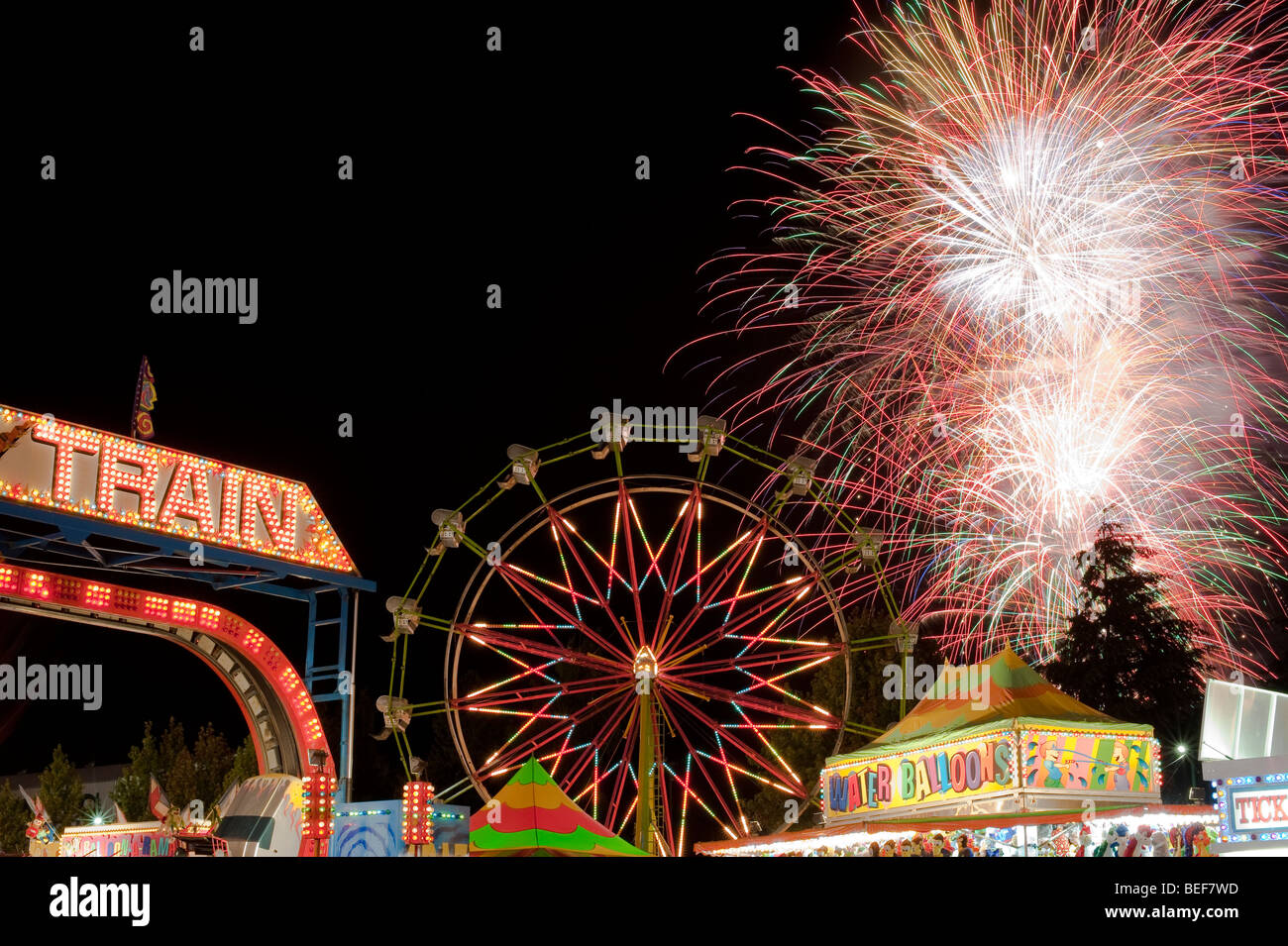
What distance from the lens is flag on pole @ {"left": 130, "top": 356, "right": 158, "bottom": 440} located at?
22453 mm

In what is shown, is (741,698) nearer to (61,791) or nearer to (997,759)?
(997,759)

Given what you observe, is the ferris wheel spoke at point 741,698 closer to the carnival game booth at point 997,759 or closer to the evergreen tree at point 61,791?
the carnival game booth at point 997,759

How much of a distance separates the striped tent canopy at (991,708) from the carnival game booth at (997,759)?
2 cm

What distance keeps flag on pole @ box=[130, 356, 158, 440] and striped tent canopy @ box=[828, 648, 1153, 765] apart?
41.9 feet

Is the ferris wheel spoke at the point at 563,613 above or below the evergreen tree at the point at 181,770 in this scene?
above

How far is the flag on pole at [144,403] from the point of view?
884 inches

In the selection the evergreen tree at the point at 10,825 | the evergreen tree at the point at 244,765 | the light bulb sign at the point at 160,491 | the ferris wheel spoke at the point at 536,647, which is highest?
the light bulb sign at the point at 160,491

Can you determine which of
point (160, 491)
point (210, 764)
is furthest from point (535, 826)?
point (210, 764)

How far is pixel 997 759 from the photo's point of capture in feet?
57.4

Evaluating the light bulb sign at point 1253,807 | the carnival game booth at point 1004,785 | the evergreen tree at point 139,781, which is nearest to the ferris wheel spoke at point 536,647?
the carnival game booth at point 1004,785

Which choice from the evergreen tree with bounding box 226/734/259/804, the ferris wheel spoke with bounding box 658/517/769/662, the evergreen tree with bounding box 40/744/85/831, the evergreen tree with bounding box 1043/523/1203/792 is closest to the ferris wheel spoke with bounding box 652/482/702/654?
the ferris wheel spoke with bounding box 658/517/769/662

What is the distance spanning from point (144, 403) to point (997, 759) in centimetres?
1517

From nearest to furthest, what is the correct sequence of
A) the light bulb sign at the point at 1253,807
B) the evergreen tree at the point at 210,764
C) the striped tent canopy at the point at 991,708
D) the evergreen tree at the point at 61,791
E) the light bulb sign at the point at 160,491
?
the light bulb sign at the point at 1253,807
the striped tent canopy at the point at 991,708
the light bulb sign at the point at 160,491
the evergreen tree at the point at 210,764
the evergreen tree at the point at 61,791
